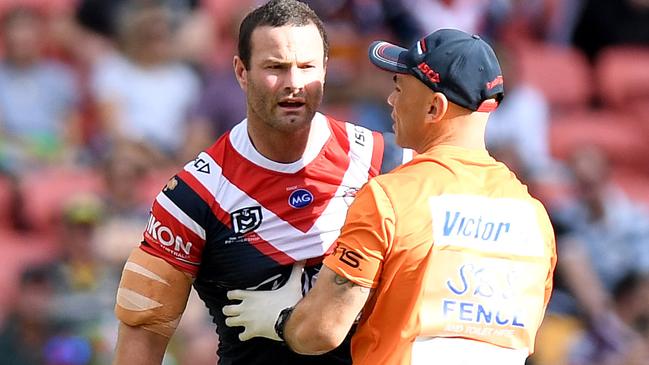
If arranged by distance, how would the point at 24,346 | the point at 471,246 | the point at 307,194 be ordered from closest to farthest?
the point at 471,246
the point at 307,194
the point at 24,346

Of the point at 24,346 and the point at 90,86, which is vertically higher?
the point at 90,86

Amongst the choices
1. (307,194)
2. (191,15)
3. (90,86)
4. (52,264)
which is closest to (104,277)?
(52,264)

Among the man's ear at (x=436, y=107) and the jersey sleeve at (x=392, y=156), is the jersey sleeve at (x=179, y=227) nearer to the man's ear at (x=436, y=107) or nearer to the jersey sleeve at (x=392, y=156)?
the jersey sleeve at (x=392, y=156)

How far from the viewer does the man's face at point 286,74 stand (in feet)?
13.9

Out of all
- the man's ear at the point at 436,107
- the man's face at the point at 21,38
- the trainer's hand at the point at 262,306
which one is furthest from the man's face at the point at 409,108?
the man's face at the point at 21,38

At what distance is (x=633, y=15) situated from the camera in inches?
424

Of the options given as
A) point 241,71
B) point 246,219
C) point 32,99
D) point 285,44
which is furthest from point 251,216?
point 32,99

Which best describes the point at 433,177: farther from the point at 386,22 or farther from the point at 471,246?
the point at 386,22

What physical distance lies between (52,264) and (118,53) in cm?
178

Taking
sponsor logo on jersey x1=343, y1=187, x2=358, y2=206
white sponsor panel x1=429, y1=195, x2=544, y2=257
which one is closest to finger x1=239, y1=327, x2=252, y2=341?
sponsor logo on jersey x1=343, y1=187, x2=358, y2=206

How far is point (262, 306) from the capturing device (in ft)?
14.2

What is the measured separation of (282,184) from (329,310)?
2.52 feet

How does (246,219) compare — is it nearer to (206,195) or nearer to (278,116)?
(206,195)

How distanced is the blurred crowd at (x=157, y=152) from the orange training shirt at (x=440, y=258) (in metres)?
4.52
